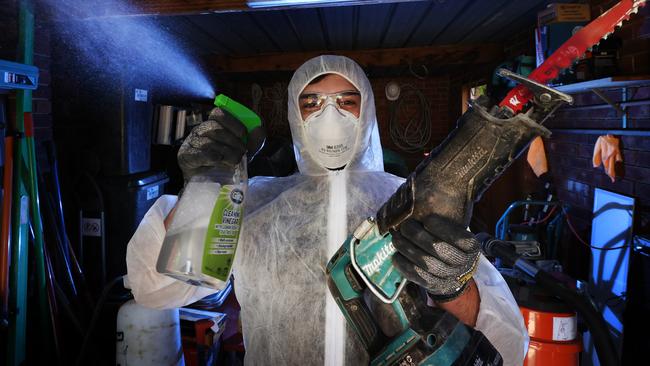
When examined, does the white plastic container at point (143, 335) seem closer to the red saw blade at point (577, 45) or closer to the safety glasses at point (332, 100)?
the safety glasses at point (332, 100)

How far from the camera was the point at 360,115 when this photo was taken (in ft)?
4.57

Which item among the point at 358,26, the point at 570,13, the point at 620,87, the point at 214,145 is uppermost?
the point at 358,26

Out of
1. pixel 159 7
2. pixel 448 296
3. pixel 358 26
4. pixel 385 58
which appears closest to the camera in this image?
pixel 448 296

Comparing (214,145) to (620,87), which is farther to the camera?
(620,87)

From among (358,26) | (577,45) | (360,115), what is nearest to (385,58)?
(358,26)

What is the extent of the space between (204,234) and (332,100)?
657 mm

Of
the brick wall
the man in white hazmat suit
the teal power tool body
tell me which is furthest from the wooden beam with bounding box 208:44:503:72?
the teal power tool body

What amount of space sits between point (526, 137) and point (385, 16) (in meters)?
3.37

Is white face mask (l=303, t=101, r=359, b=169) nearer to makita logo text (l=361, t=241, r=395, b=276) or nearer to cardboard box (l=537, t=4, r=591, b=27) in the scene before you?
makita logo text (l=361, t=241, r=395, b=276)

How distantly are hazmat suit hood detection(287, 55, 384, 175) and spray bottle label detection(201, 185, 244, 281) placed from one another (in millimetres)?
408

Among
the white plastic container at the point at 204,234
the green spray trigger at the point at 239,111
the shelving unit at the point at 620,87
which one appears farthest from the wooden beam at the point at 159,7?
the white plastic container at the point at 204,234

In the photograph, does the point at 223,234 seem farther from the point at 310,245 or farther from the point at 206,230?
the point at 310,245

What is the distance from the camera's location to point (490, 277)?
1124mm

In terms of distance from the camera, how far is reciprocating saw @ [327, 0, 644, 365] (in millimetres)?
745
